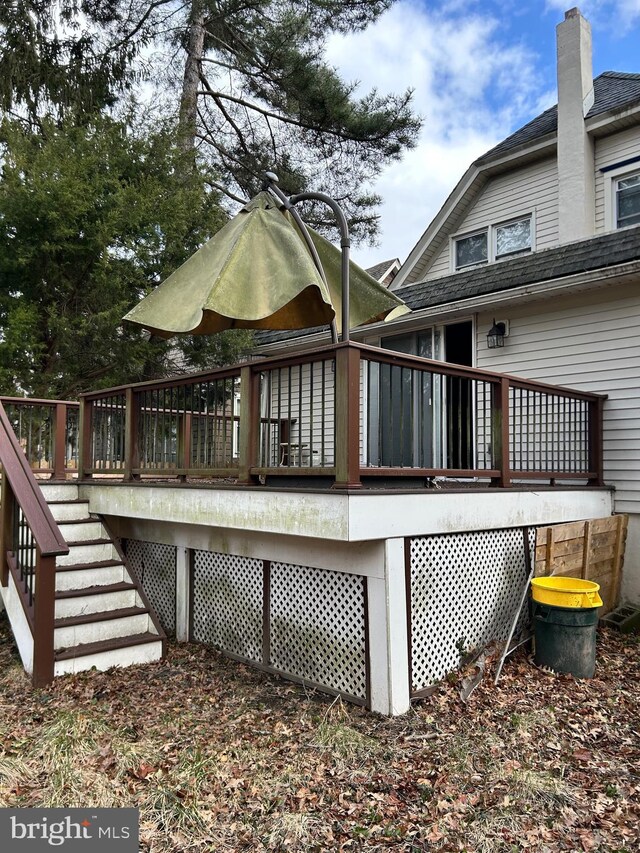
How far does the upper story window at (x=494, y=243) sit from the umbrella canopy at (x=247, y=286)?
19.1ft

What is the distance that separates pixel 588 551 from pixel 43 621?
4907 mm

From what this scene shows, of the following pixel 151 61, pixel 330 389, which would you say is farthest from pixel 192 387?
A: pixel 151 61

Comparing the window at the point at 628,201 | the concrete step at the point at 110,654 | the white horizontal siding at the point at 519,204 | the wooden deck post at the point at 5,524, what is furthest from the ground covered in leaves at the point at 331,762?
the white horizontal siding at the point at 519,204

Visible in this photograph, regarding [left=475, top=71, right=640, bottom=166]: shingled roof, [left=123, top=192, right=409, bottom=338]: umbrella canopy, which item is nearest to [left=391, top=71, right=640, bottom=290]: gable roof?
[left=475, top=71, right=640, bottom=166]: shingled roof

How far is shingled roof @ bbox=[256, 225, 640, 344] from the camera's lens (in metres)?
6.46

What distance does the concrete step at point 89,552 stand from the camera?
5.91 m

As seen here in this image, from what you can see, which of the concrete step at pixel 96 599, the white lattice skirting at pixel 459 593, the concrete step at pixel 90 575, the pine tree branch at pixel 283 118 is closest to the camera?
the white lattice skirting at pixel 459 593

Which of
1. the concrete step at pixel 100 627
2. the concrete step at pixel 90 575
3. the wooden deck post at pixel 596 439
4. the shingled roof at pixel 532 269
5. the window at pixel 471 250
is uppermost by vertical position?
the window at pixel 471 250

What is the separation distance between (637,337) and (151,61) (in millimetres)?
12197

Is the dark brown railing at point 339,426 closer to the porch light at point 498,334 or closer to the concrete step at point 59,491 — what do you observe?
the concrete step at point 59,491

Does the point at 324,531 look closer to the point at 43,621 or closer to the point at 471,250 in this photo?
the point at 43,621

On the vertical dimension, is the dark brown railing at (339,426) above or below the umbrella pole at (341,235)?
below

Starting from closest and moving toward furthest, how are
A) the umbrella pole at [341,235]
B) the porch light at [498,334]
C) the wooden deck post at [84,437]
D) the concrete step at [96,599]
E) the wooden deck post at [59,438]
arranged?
the umbrella pole at [341,235], the concrete step at [96,599], the wooden deck post at [84,437], the wooden deck post at [59,438], the porch light at [498,334]

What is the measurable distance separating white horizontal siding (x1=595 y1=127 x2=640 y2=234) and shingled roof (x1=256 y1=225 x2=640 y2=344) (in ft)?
5.98
